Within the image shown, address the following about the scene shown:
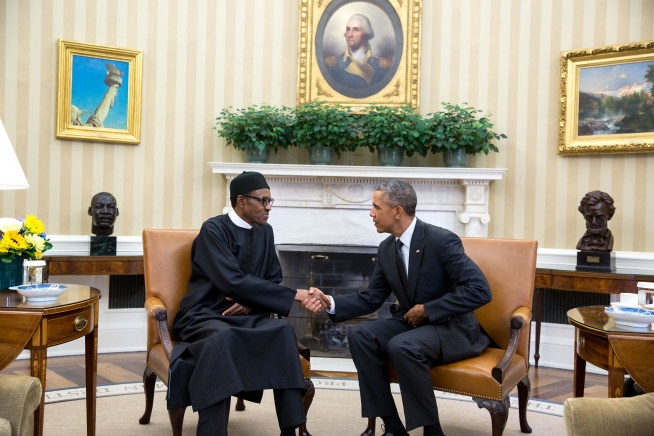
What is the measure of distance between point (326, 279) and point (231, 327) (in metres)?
2.72

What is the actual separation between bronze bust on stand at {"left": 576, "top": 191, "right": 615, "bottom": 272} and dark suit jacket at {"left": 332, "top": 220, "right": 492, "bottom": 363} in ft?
6.36

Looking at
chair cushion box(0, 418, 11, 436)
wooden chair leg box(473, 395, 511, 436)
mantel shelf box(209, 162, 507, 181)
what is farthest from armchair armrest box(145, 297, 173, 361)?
mantel shelf box(209, 162, 507, 181)

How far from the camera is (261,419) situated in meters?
4.02

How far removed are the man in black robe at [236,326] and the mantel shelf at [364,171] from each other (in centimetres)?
200

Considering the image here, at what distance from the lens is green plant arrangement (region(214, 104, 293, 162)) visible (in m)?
5.81

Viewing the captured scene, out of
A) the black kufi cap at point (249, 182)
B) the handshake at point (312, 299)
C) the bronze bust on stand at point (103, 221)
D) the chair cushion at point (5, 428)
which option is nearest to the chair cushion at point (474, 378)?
the handshake at point (312, 299)

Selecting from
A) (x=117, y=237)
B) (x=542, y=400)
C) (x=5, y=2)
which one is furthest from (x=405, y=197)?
(x=5, y=2)

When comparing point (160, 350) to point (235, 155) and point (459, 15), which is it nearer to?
point (235, 155)

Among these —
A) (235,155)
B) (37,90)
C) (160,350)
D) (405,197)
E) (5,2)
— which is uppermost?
(5,2)

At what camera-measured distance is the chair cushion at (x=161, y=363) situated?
332 centimetres

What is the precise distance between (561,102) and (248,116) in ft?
9.73

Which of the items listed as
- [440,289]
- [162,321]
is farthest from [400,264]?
[162,321]

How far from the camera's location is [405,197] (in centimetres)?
356

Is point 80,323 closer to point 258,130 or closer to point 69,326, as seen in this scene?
point 69,326
